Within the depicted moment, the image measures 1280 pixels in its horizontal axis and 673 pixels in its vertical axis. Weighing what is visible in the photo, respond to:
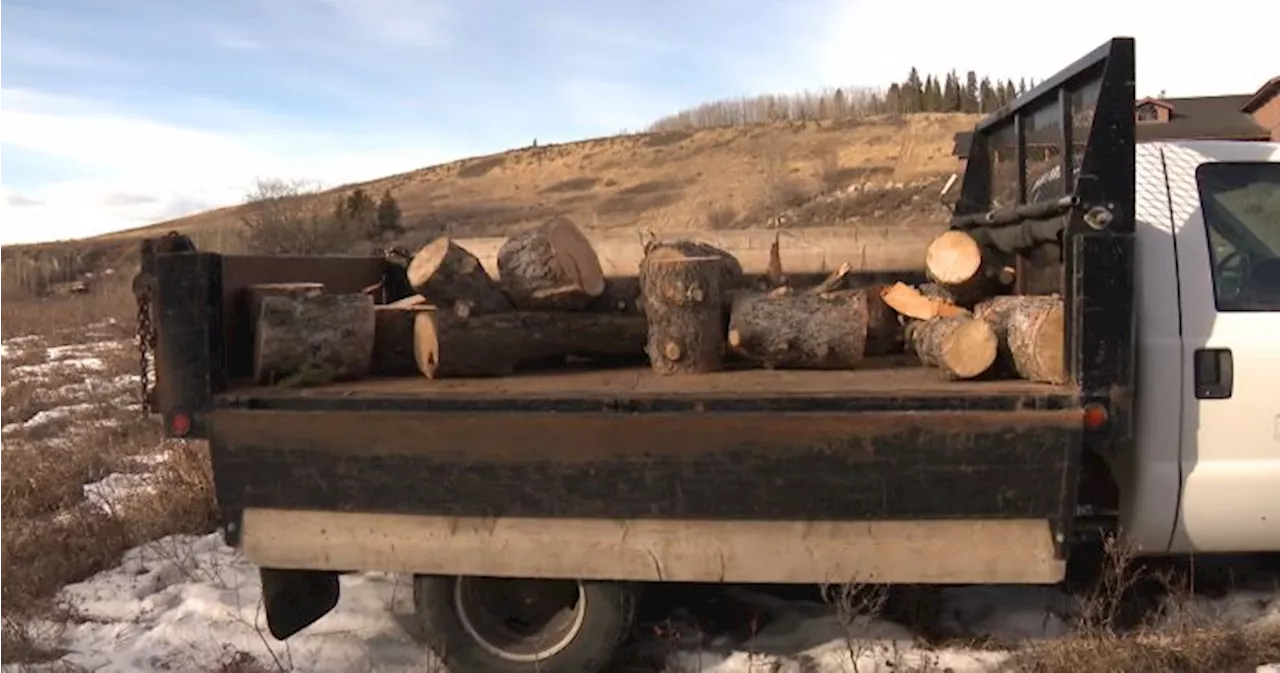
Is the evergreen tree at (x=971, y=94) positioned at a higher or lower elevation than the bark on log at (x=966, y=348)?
higher

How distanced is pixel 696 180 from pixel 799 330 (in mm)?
56699

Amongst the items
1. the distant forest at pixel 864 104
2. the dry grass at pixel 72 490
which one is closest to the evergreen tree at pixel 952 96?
the distant forest at pixel 864 104

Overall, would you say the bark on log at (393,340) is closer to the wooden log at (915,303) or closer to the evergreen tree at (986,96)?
the wooden log at (915,303)

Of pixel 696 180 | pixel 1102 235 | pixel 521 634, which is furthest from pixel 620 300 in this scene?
pixel 696 180

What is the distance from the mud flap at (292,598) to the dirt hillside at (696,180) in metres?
25.1

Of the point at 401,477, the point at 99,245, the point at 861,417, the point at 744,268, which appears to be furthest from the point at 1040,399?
the point at 99,245

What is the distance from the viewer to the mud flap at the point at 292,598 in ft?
13.5

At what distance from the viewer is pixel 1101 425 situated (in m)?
3.46

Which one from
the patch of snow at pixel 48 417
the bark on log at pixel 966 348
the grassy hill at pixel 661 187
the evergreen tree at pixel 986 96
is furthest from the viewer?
the evergreen tree at pixel 986 96

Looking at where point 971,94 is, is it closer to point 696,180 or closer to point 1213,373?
point 696,180

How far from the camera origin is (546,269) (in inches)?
186

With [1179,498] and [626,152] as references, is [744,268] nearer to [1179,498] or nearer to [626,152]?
[1179,498]

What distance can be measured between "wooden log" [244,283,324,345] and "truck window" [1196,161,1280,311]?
11.1 feet

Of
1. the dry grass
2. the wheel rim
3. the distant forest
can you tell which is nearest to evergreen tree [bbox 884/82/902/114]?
the distant forest
